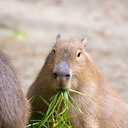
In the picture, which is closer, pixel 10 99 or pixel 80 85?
pixel 10 99

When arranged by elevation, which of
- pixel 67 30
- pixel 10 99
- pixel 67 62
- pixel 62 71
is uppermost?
pixel 67 30

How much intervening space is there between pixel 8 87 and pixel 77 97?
120 cm

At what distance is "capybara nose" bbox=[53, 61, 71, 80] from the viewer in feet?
12.2

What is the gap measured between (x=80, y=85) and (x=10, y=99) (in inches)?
44.1

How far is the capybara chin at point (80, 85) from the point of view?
12.9ft

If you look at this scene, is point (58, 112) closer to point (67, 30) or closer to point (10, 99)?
point (10, 99)

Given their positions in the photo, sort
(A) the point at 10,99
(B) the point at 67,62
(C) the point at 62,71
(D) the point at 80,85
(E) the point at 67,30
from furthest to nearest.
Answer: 1. (E) the point at 67,30
2. (D) the point at 80,85
3. (B) the point at 67,62
4. (C) the point at 62,71
5. (A) the point at 10,99

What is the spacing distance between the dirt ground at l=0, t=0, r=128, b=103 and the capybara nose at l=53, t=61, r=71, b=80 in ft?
8.26

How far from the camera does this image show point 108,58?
8.21 m

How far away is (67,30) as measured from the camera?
1019cm

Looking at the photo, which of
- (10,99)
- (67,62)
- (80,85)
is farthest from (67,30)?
(10,99)

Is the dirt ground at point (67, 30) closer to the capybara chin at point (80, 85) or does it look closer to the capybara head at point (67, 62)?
the capybara chin at point (80, 85)

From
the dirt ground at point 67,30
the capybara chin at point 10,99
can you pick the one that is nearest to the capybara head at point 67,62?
the capybara chin at point 10,99

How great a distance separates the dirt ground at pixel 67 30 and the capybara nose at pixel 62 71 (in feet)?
8.26
